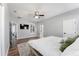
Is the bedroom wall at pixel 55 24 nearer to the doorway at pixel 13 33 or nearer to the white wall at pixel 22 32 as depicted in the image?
the white wall at pixel 22 32

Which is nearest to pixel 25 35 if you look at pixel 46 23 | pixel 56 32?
pixel 46 23

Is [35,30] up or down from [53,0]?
down

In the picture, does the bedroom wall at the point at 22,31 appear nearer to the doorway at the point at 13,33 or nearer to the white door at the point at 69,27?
the doorway at the point at 13,33

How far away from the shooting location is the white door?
1.62m

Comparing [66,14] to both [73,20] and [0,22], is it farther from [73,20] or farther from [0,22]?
[0,22]

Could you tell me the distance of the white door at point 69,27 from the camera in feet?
5.32

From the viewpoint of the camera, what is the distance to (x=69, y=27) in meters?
1.68

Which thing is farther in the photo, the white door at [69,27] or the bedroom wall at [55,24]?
the bedroom wall at [55,24]

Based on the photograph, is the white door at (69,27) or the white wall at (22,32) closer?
the white door at (69,27)

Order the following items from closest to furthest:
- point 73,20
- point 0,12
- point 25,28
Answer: point 0,12 < point 73,20 < point 25,28

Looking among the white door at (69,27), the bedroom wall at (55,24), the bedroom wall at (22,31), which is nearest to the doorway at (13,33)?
the bedroom wall at (22,31)

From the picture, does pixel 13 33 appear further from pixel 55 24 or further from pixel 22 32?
pixel 55 24

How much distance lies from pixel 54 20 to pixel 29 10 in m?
0.60

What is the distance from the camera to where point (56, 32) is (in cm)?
177
